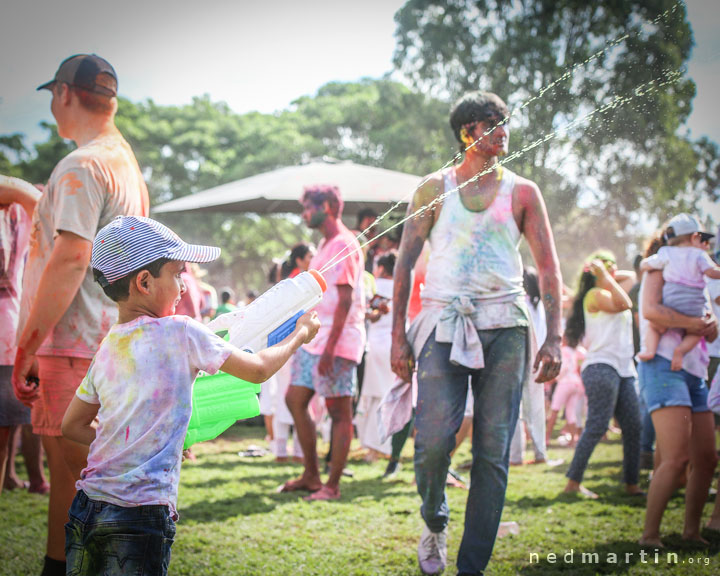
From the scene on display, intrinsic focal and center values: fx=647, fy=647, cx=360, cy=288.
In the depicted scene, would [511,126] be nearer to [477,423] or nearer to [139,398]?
[477,423]

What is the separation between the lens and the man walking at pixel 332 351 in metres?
4.86

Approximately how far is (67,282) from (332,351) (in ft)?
8.12

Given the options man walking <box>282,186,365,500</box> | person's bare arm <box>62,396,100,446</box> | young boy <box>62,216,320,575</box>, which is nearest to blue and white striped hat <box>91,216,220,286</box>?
young boy <box>62,216,320,575</box>

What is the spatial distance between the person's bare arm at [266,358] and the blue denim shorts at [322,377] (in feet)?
9.21

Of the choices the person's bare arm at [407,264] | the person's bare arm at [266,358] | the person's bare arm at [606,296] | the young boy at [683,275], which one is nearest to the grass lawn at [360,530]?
the person's bare arm at [407,264]

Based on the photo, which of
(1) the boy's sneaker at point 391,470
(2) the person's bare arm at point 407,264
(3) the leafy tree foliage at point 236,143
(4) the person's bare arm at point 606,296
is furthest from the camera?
(3) the leafy tree foliage at point 236,143

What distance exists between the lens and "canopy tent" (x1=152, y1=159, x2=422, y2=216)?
28.8 ft

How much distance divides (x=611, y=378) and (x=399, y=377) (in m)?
2.84

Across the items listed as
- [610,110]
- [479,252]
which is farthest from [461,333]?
[610,110]

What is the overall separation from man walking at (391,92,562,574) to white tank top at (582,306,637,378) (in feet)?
8.51

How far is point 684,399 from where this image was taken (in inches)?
152

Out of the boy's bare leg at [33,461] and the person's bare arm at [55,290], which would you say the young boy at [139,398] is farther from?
the boy's bare leg at [33,461]

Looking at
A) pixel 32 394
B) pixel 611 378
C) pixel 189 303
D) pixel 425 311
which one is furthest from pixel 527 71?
pixel 32 394

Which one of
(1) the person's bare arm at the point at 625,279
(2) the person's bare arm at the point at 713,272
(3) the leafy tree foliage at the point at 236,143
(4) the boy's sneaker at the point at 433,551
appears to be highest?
(3) the leafy tree foliage at the point at 236,143
